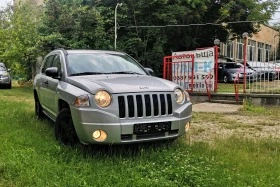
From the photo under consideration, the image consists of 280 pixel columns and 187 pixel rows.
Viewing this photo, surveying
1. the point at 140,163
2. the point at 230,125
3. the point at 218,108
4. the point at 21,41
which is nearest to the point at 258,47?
the point at 21,41

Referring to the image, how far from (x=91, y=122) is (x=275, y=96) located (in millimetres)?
8513

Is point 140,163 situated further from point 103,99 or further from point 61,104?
point 61,104

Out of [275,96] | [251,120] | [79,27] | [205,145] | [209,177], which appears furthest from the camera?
[79,27]

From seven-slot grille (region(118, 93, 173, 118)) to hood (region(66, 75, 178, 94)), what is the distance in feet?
0.28

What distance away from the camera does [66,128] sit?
5102 millimetres

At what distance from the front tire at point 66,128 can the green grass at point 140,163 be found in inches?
4.9

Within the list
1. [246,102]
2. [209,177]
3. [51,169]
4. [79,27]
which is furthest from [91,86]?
[79,27]

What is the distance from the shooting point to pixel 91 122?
439 centimetres

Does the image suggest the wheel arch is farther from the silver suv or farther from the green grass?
the green grass

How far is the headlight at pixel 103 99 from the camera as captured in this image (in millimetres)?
4434

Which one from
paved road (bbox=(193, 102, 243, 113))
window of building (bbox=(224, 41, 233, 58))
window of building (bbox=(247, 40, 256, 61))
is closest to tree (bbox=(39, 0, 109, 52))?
paved road (bbox=(193, 102, 243, 113))

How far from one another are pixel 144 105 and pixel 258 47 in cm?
4241

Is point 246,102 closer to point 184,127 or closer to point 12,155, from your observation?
point 184,127

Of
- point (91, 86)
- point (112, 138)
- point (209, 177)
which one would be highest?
point (91, 86)
